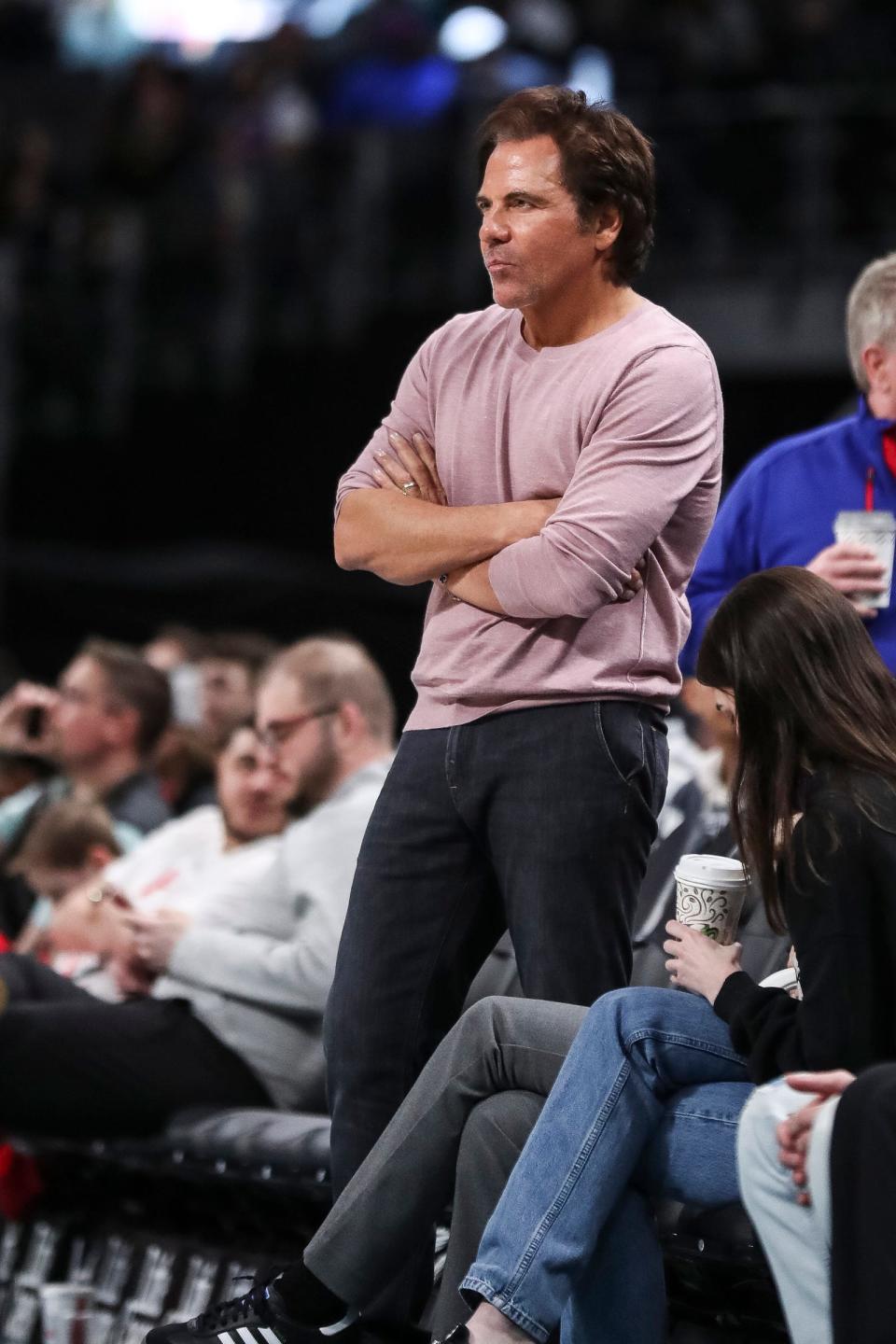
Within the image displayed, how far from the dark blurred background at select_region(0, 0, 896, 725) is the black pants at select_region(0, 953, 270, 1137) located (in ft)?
11.3

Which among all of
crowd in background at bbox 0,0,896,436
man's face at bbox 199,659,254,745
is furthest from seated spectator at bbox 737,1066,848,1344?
crowd in background at bbox 0,0,896,436

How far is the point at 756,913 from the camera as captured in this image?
11.3 ft

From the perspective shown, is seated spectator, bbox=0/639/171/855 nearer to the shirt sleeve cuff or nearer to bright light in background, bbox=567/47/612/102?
the shirt sleeve cuff

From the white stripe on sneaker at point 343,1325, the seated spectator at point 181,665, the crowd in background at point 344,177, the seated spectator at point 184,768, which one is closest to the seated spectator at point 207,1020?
the white stripe on sneaker at point 343,1325

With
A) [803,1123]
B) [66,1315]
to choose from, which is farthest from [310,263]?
[803,1123]

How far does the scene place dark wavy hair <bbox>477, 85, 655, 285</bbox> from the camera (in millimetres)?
2584

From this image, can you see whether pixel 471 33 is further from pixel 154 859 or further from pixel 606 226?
pixel 606 226

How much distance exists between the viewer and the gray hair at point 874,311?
3184 millimetres

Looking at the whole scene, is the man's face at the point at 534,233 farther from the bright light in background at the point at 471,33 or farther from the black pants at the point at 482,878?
the bright light in background at the point at 471,33

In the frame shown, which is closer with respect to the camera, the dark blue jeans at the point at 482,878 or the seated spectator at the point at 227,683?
the dark blue jeans at the point at 482,878

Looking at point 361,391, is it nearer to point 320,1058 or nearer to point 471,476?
point 320,1058

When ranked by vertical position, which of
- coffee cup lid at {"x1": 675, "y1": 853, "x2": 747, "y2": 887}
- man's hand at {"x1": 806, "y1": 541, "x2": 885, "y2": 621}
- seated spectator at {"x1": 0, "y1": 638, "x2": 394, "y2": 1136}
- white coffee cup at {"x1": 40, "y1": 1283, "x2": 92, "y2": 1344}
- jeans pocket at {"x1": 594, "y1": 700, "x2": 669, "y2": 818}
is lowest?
white coffee cup at {"x1": 40, "y1": 1283, "x2": 92, "y2": 1344}

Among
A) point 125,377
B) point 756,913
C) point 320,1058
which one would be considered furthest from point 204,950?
point 125,377

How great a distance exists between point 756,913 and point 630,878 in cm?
94
